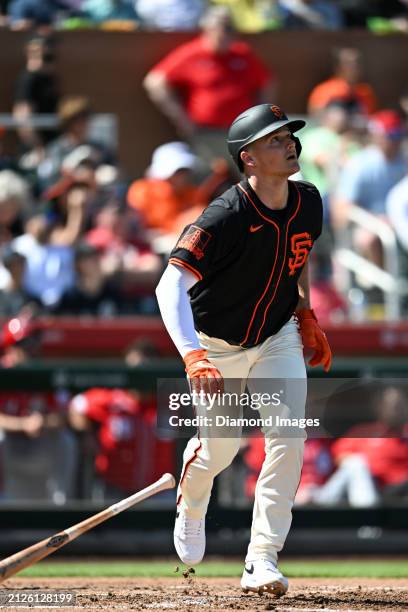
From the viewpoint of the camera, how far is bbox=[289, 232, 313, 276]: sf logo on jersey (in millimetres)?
5375

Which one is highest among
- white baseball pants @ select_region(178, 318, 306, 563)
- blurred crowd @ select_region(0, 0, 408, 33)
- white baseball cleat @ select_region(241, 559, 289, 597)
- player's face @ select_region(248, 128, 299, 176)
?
blurred crowd @ select_region(0, 0, 408, 33)

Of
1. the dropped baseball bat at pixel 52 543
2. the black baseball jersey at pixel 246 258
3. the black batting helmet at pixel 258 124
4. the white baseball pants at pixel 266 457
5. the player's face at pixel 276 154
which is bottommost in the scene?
the dropped baseball bat at pixel 52 543

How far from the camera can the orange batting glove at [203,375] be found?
16.2ft

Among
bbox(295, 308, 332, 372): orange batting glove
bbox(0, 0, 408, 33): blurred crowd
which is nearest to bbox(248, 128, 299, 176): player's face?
bbox(295, 308, 332, 372): orange batting glove

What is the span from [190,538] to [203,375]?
38.9 inches

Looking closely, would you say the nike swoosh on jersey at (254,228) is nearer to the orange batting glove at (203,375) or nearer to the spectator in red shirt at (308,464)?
the orange batting glove at (203,375)

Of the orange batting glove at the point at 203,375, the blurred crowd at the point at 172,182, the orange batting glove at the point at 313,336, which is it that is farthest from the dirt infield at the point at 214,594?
the blurred crowd at the point at 172,182

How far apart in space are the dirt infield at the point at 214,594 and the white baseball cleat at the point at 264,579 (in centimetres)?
5

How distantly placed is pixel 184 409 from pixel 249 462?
2366mm

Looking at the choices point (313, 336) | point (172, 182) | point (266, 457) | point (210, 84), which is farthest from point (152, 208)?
point (266, 457)

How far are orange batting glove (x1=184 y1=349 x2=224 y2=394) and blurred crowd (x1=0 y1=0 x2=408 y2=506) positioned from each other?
3220 mm

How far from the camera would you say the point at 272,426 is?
532cm

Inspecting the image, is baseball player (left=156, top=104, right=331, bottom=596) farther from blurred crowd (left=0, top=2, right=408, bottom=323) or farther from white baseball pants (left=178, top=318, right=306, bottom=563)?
blurred crowd (left=0, top=2, right=408, bottom=323)

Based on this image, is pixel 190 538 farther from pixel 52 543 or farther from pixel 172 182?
pixel 172 182
